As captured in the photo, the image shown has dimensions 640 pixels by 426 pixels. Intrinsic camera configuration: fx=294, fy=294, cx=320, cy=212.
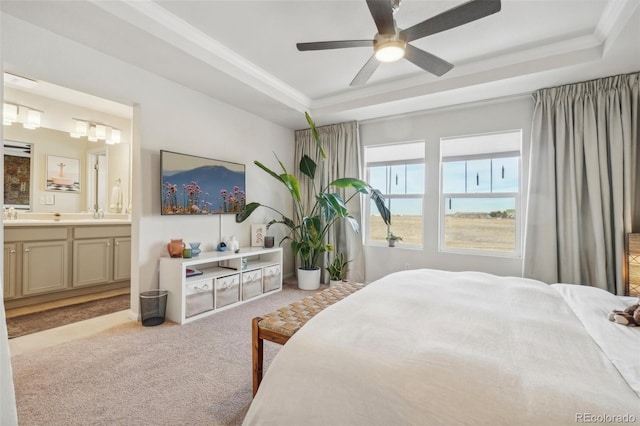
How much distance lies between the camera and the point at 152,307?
2.96m

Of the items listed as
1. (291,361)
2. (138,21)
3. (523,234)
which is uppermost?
(138,21)

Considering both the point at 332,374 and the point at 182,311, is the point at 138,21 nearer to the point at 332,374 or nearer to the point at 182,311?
the point at 182,311

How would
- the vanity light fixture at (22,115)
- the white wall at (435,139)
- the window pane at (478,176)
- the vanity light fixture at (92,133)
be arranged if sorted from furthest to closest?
the vanity light fixture at (92,133) < the window pane at (478,176) < the white wall at (435,139) < the vanity light fixture at (22,115)

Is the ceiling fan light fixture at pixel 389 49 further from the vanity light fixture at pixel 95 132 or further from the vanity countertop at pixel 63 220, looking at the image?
the vanity light fixture at pixel 95 132

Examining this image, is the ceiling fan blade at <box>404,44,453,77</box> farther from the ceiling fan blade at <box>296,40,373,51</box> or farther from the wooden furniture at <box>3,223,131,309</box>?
the wooden furniture at <box>3,223,131,309</box>

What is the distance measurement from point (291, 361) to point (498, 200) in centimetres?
358

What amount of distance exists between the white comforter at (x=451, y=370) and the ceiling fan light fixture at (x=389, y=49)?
5.84 feet

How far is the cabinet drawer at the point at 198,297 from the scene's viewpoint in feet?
9.90

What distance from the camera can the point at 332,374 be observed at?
1.14 m

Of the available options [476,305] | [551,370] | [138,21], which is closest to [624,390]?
[551,370]

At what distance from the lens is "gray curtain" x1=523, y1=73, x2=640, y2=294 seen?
9.69 feet

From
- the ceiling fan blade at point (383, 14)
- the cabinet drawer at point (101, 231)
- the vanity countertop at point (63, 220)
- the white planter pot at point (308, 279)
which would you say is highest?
the ceiling fan blade at point (383, 14)

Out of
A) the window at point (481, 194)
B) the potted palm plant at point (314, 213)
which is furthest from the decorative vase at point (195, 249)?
the window at point (481, 194)

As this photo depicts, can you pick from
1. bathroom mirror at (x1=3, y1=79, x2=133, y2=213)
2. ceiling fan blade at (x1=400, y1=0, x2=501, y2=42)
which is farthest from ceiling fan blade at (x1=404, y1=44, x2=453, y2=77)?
bathroom mirror at (x1=3, y1=79, x2=133, y2=213)
